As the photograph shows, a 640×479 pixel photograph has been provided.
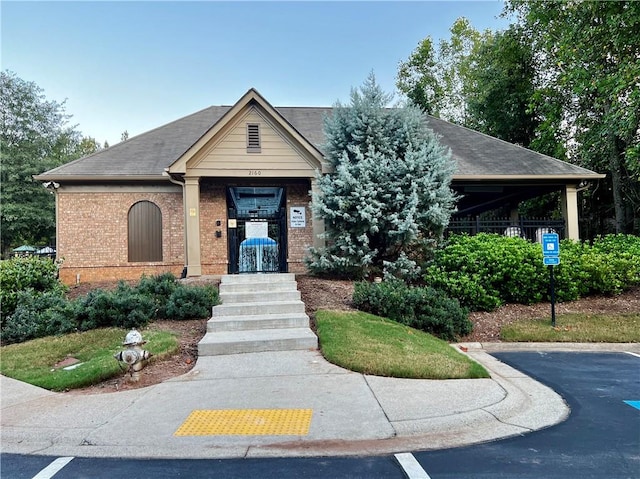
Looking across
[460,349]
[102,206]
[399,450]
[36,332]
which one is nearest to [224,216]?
[102,206]

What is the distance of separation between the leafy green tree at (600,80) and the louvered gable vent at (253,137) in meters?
10.2

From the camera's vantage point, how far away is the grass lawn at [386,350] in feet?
18.5

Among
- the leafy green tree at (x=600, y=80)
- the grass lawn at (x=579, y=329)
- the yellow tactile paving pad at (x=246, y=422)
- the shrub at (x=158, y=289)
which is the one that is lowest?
the grass lawn at (x=579, y=329)

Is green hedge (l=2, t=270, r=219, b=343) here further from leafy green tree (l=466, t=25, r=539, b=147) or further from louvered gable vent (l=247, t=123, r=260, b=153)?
leafy green tree (l=466, t=25, r=539, b=147)

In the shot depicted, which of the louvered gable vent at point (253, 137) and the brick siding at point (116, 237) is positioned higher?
the louvered gable vent at point (253, 137)

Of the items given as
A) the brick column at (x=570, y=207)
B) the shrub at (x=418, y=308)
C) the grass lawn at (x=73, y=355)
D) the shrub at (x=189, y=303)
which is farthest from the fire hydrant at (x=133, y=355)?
the brick column at (x=570, y=207)

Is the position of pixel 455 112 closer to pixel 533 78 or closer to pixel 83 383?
pixel 533 78

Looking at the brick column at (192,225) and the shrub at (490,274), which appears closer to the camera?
the shrub at (490,274)

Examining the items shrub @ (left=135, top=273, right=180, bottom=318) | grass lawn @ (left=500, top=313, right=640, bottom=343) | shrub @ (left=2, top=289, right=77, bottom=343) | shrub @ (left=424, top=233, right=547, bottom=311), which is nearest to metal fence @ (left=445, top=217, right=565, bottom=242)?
shrub @ (left=424, top=233, right=547, bottom=311)

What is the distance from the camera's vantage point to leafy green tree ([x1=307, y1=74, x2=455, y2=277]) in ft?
34.0

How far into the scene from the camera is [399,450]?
3.55m

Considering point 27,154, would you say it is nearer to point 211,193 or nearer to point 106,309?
point 211,193

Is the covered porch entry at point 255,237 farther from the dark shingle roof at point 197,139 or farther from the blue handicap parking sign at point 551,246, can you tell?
the blue handicap parking sign at point 551,246

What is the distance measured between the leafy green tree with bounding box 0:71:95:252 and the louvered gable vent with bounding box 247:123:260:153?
962 inches
